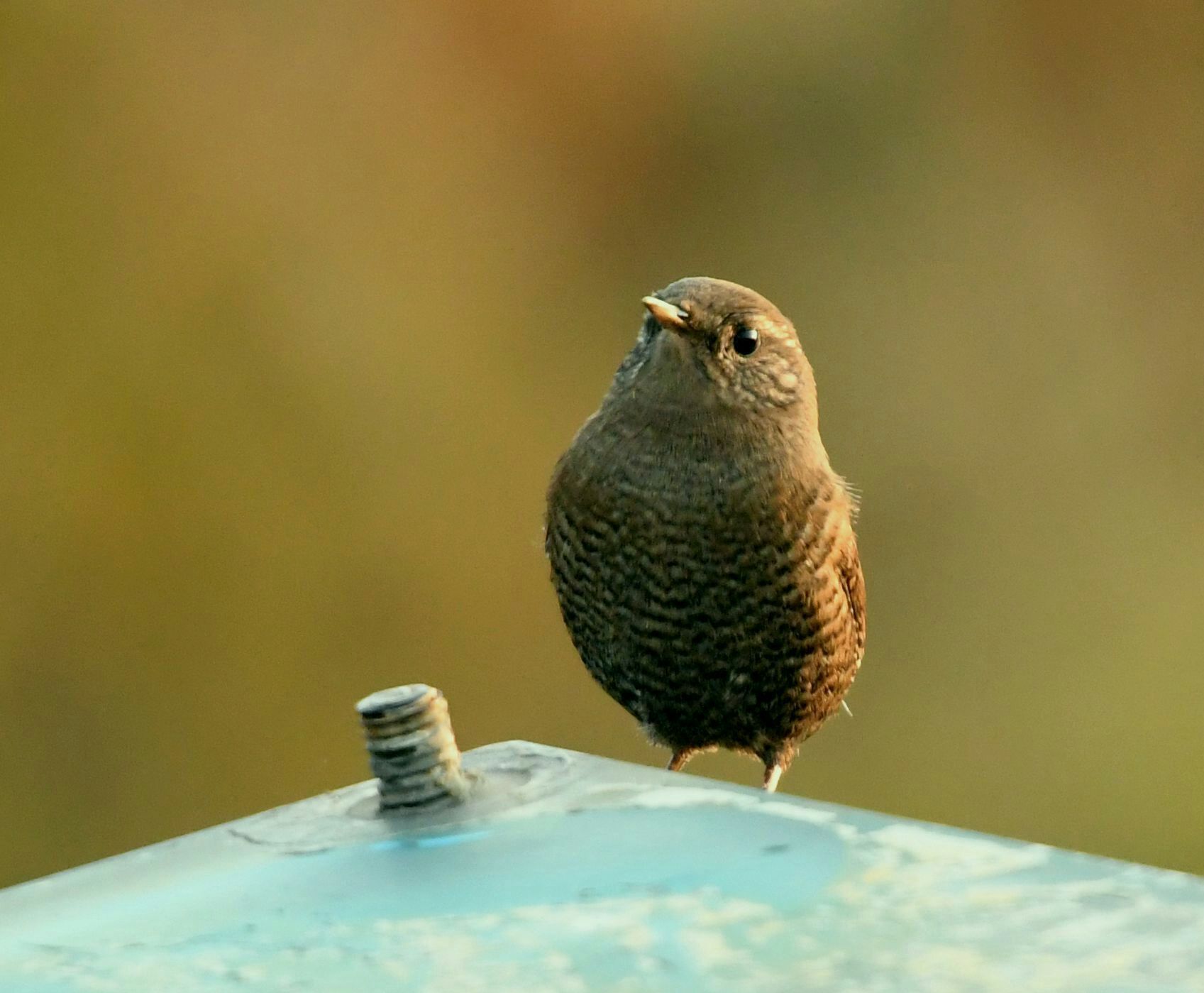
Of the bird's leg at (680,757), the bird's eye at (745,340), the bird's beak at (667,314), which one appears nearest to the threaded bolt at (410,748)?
the bird's beak at (667,314)

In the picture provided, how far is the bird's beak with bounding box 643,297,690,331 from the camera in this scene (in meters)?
3.16

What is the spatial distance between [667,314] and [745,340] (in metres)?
0.23

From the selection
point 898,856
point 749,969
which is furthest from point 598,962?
point 898,856

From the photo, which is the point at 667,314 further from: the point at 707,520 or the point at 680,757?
the point at 680,757

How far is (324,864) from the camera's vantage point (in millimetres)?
1852

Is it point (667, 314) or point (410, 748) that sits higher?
point (667, 314)

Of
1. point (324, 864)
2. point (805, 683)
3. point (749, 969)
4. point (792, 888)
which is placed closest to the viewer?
point (749, 969)

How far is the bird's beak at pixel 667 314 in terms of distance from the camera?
3158 millimetres

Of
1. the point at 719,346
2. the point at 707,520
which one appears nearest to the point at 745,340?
the point at 719,346

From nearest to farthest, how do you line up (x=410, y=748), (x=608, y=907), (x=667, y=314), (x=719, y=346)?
(x=608, y=907) < (x=410, y=748) < (x=667, y=314) < (x=719, y=346)

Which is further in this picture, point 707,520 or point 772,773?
point 772,773

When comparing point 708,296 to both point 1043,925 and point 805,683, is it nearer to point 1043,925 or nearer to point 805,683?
point 805,683

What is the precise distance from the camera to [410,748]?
2.00m

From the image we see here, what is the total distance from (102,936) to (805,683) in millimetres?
2040
